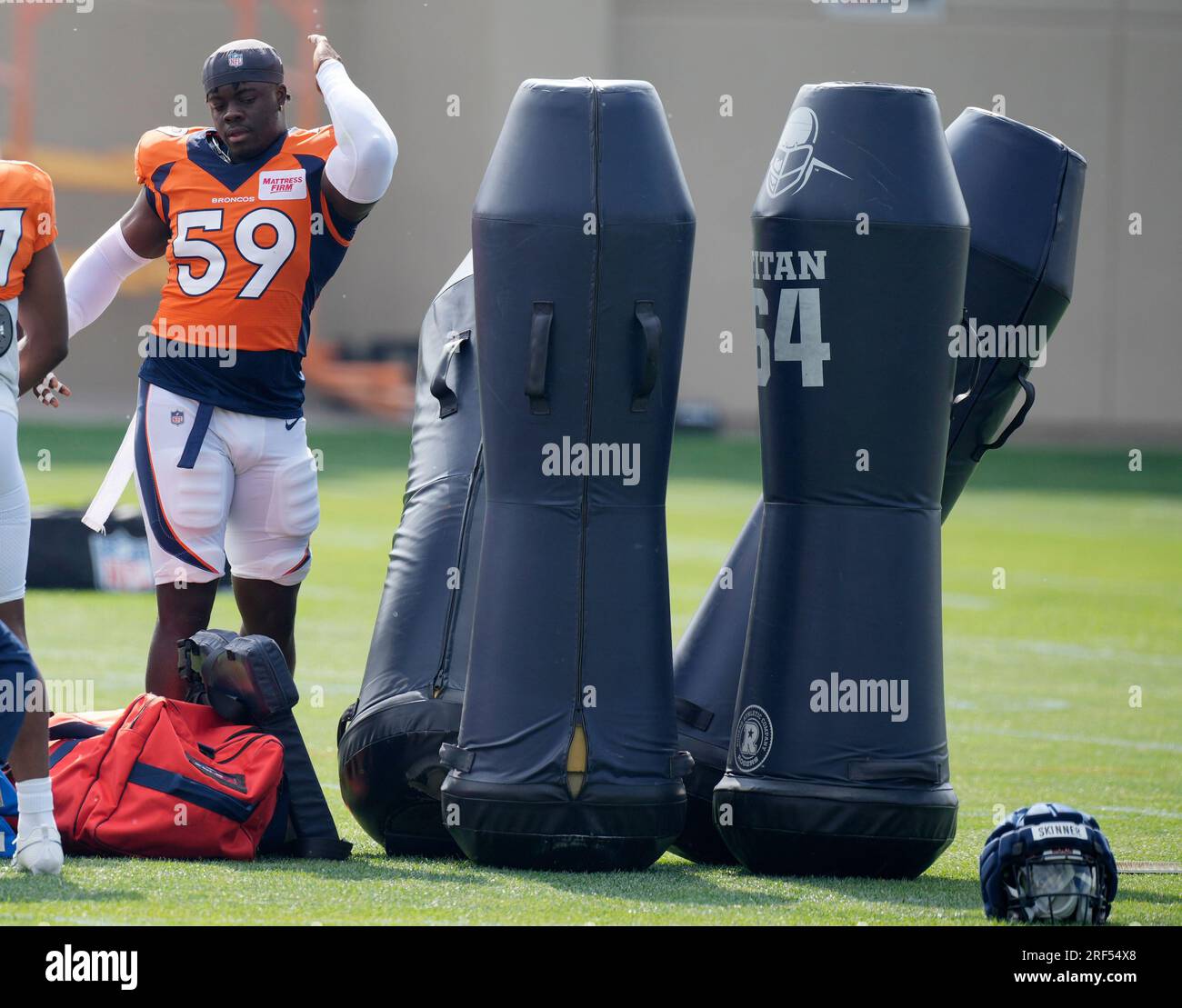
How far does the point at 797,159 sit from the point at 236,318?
5.17 feet

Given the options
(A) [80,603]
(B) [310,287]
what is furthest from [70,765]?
(A) [80,603]

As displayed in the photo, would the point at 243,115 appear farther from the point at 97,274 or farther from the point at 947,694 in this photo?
the point at 947,694

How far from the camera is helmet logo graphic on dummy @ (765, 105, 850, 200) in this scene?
14.7 ft

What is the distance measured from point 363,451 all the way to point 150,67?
849 centimetres

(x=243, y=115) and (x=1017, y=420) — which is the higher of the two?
(x=243, y=115)

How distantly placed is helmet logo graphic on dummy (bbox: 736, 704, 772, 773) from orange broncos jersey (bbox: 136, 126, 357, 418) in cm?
157

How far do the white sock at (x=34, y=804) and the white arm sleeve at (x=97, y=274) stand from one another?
1.58 meters

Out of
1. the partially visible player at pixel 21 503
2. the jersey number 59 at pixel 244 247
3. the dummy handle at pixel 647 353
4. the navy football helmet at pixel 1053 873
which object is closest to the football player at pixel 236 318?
the jersey number 59 at pixel 244 247

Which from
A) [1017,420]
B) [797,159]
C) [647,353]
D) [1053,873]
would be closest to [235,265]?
[647,353]

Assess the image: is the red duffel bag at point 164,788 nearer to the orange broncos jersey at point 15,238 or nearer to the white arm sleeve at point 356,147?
the orange broncos jersey at point 15,238

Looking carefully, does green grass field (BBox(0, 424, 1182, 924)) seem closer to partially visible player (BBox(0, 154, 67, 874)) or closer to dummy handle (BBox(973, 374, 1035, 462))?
partially visible player (BBox(0, 154, 67, 874))

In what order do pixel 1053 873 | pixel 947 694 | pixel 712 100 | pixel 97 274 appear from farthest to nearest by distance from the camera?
pixel 712 100
pixel 947 694
pixel 97 274
pixel 1053 873

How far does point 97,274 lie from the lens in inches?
208

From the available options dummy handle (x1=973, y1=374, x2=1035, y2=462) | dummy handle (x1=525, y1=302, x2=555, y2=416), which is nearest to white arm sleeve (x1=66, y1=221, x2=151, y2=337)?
dummy handle (x1=525, y1=302, x2=555, y2=416)
